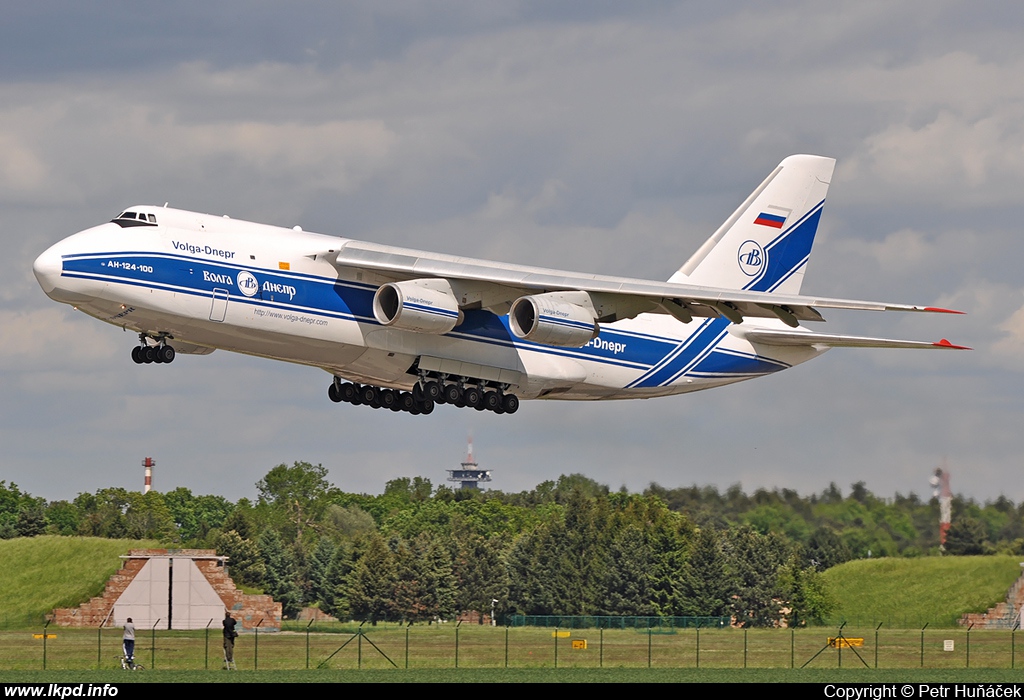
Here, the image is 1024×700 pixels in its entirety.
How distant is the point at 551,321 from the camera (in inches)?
894

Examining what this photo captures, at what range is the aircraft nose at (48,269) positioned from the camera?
20156 millimetres

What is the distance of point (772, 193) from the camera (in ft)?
96.1

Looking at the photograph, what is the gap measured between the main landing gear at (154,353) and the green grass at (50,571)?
19.5 m

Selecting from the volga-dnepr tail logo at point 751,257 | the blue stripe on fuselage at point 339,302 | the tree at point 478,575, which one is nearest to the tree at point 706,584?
the tree at point 478,575

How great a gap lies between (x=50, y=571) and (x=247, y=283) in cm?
2393

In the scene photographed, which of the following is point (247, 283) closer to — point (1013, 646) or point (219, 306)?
point (219, 306)

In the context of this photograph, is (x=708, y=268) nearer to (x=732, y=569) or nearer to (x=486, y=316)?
(x=486, y=316)

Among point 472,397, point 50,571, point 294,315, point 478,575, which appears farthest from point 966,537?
point 50,571

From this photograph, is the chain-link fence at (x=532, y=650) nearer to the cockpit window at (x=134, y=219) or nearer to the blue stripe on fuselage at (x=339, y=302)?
the blue stripe on fuselage at (x=339, y=302)

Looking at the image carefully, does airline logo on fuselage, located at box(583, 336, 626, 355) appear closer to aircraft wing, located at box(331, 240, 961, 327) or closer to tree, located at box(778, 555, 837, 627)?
aircraft wing, located at box(331, 240, 961, 327)

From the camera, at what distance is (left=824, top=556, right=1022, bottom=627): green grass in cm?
3066

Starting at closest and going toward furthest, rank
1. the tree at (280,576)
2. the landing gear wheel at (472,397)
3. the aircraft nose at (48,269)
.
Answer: the aircraft nose at (48,269), the landing gear wheel at (472,397), the tree at (280,576)

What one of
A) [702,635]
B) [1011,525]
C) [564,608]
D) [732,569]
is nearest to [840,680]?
[1011,525]

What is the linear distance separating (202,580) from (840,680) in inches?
776
